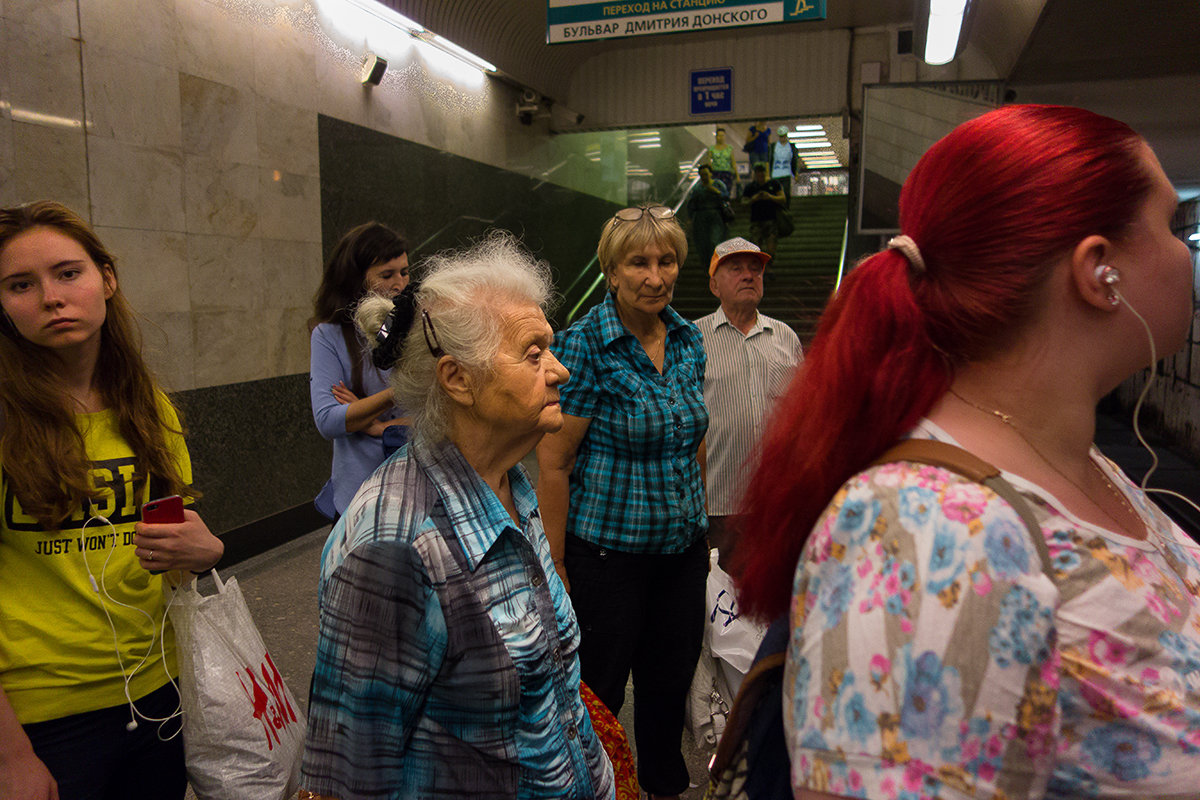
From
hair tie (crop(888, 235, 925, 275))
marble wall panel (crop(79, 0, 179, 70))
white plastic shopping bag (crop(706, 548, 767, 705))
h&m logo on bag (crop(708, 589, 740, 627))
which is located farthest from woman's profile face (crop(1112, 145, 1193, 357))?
marble wall panel (crop(79, 0, 179, 70))

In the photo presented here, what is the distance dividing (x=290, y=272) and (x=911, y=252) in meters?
5.88

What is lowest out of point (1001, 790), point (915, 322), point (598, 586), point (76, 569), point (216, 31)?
point (598, 586)

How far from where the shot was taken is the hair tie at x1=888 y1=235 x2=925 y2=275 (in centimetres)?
93

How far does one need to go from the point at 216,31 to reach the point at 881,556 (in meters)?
5.83

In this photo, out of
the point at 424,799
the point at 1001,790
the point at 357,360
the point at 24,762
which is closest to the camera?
the point at 1001,790

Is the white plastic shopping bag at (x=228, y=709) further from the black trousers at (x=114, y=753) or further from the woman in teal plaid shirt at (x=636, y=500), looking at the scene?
the woman in teal plaid shirt at (x=636, y=500)

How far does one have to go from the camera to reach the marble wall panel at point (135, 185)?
4.46m

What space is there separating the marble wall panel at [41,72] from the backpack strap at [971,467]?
15.3ft

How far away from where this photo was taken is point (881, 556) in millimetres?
796

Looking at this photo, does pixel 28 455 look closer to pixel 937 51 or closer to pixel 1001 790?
pixel 1001 790

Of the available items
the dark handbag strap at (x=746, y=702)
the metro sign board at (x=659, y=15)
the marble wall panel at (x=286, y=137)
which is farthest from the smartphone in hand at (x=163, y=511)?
the marble wall panel at (x=286, y=137)

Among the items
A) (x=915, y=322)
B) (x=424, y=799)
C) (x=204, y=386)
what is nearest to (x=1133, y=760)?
(x=915, y=322)

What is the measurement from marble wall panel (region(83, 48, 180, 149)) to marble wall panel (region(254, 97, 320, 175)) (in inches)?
30.9

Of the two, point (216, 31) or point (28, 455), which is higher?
point (216, 31)
